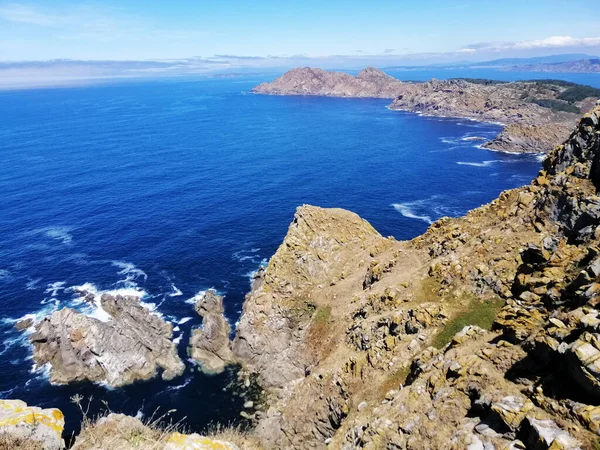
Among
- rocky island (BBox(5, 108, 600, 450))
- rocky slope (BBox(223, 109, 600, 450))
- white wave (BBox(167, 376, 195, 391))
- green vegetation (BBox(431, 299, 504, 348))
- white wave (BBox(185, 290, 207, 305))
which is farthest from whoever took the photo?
white wave (BBox(185, 290, 207, 305))

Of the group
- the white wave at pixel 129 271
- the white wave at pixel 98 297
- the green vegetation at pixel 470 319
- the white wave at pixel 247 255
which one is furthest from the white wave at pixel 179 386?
the green vegetation at pixel 470 319

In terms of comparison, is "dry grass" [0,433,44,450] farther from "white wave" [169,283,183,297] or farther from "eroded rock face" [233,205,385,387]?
"white wave" [169,283,183,297]

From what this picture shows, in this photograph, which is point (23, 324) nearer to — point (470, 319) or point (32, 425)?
point (32, 425)

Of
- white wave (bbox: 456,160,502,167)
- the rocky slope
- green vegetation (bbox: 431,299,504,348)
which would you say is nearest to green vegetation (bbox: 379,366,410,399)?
the rocky slope

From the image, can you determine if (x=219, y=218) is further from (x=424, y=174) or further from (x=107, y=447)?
(x=107, y=447)

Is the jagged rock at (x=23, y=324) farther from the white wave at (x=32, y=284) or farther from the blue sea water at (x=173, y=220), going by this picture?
the white wave at (x=32, y=284)

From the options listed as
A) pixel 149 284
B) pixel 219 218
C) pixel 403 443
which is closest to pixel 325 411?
pixel 403 443

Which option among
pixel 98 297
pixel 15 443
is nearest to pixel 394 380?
pixel 15 443
